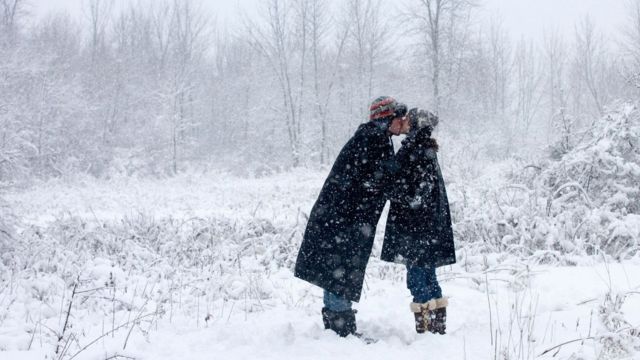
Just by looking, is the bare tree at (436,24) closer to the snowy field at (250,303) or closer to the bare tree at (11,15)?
the snowy field at (250,303)

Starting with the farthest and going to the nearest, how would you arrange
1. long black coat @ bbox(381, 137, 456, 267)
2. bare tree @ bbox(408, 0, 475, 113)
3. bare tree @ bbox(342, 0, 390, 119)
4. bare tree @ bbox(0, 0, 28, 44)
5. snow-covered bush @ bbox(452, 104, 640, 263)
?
bare tree @ bbox(342, 0, 390, 119) → bare tree @ bbox(0, 0, 28, 44) → bare tree @ bbox(408, 0, 475, 113) → snow-covered bush @ bbox(452, 104, 640, 263) → long black coat @ bbox(381, 137, 456, 267)

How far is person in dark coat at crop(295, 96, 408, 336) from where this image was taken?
3.78 meters

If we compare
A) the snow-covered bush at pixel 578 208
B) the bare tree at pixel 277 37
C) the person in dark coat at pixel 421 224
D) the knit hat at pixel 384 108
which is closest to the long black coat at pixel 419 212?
the person in dark coat at pixel 421 224

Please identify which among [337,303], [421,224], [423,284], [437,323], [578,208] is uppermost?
[421,224]

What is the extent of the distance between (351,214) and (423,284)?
0.77 m

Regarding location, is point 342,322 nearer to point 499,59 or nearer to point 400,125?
point 400,125

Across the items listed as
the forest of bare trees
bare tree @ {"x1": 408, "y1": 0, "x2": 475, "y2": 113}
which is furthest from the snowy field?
bare tree @ {"x1": 408, "y1": 0, "x2": 475, "y2": 113}

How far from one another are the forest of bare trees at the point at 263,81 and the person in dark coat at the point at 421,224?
20.3 metres

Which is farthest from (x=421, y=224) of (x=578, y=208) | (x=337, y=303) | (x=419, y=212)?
(x=578, y=208)

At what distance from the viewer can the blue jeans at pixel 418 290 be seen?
3846 millimetres

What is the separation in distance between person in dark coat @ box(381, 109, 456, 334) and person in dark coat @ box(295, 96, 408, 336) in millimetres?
124

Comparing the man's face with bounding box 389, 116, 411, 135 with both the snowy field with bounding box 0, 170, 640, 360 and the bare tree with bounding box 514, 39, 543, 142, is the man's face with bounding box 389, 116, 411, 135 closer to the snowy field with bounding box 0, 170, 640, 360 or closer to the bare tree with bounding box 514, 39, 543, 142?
the snowy field with bounding box 0, 170, 640, 360

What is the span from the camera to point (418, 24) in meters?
27.0

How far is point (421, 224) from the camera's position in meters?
3.80
